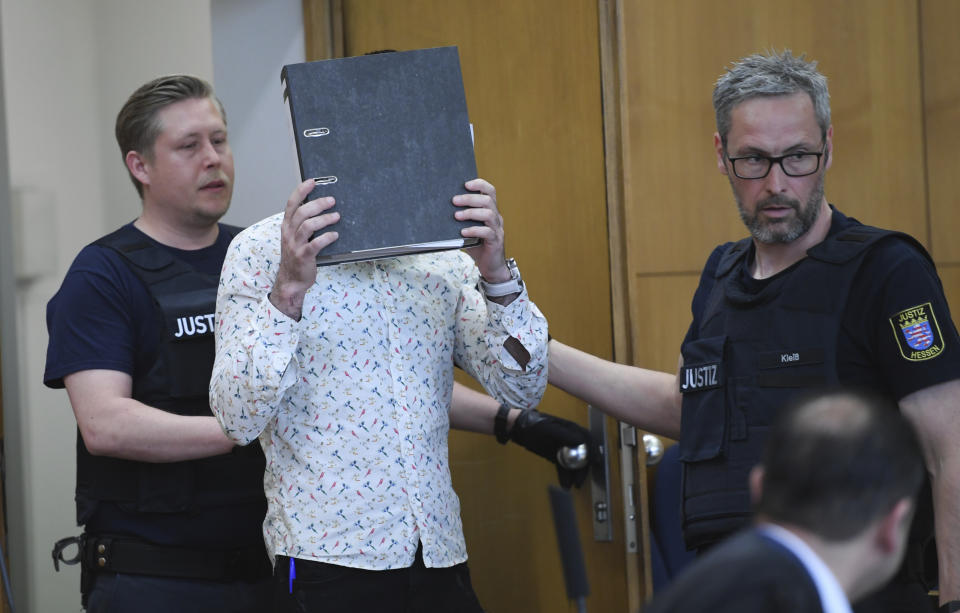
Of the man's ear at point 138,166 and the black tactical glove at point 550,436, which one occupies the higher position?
the man's ear at point 138,166

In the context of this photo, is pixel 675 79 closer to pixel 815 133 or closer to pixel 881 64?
pixel 881 64

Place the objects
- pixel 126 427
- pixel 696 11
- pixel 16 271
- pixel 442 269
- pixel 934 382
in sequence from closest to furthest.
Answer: pixel 934 382 < pixel 442 269 < pixel 126 427 < pixel 696 11 < pixel 16 271

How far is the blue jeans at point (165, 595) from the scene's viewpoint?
2168 mm

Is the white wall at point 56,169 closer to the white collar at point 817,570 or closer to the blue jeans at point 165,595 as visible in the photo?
the blue jeans at point 165,595

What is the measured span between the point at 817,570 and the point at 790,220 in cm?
104

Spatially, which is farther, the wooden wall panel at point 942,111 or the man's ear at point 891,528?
the wooden wall panel at point 942,111

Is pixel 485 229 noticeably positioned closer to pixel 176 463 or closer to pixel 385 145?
pixel 385 145

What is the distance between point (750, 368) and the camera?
1930 millimetres

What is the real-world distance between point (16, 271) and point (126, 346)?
1.11m

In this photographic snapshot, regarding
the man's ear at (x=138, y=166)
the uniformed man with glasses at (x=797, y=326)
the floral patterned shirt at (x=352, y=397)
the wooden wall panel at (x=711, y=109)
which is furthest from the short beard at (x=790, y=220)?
the man's ear at (x=138, y=166)

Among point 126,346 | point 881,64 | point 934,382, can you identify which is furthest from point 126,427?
point 881,64

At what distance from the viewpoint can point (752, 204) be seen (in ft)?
6.39

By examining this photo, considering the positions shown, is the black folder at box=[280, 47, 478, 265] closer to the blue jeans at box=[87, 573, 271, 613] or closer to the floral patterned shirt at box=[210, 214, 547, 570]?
the floral patterned shirt at box=[210, 214, 547, 570]

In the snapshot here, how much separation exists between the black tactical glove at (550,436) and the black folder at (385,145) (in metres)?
0.89
